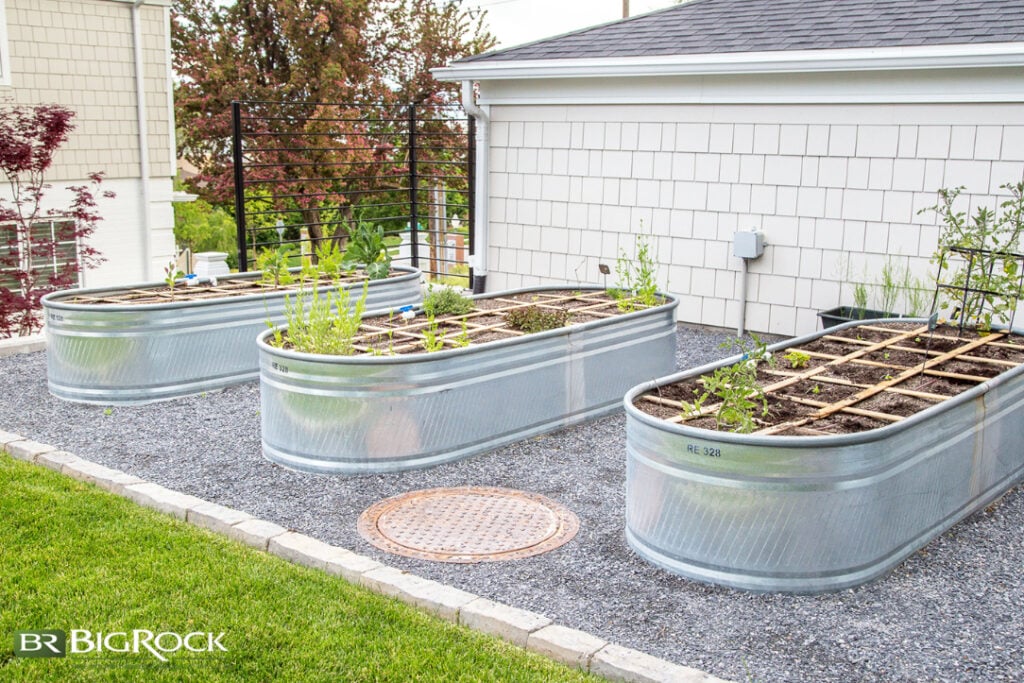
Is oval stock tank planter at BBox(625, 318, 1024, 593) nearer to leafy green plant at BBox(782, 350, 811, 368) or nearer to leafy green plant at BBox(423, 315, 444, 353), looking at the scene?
leafy green plant at BBox(782, 350, 811, 368)

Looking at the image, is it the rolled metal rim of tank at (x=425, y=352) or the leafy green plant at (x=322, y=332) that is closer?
the rolled metal rim of tank at (x=425, y=352)

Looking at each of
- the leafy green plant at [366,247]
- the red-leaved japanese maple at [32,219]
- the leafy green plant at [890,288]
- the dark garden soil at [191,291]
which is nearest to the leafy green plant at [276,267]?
the dark garden soil at [191,291]

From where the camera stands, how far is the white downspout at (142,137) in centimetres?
1357

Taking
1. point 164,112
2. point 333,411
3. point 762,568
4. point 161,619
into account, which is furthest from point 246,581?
point 164,112

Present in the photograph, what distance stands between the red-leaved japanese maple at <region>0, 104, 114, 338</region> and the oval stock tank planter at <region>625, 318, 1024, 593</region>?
824 cm

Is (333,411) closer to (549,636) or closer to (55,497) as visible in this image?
(55,497)

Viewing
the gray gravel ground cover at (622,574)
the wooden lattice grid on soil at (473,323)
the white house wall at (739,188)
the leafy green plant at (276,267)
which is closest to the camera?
the gray gravel ground cover at (622,574)

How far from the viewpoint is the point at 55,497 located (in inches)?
200

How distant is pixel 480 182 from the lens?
10992mm

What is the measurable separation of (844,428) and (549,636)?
177cm

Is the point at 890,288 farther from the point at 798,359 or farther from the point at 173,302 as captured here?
the point at 173,302

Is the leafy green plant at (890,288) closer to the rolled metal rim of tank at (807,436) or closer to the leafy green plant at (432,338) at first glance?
the rolled metal rim of tank at (807,436)

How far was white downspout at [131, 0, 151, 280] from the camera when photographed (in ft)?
44.5

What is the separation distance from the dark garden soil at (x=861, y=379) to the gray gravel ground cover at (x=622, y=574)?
2.14 ft
